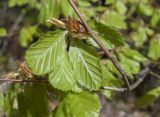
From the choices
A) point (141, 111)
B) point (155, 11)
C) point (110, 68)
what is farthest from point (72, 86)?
point (141, 111)

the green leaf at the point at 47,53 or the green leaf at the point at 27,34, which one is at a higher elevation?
the green leaf at the point at 47,53

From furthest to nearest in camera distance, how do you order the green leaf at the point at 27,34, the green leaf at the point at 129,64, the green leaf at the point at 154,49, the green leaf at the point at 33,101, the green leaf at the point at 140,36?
1. the green leaf at the point at 140,36
2. the green leaf at the point at 27,34
3. the green leaf at the point at 154,49
4. the green leaf at the point at 129,64
5. the green leaf at the point at 33,101

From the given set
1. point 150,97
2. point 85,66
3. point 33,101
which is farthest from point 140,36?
point 85,66

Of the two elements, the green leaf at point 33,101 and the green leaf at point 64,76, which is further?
the green leaf at point 33,101

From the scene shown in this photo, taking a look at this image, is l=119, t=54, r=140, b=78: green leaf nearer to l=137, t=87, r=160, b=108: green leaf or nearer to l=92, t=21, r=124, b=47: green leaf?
l=137, t=87, r=160, b=108: green leaf

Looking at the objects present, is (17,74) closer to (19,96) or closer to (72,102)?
(19,96)

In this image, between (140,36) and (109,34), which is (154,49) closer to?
(140,36)

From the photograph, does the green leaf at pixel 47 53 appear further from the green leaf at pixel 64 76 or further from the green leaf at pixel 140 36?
the green leaf at pixel 140 36

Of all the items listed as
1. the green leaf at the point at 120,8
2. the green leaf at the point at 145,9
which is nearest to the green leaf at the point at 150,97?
the green leaf at the point at 120,8
